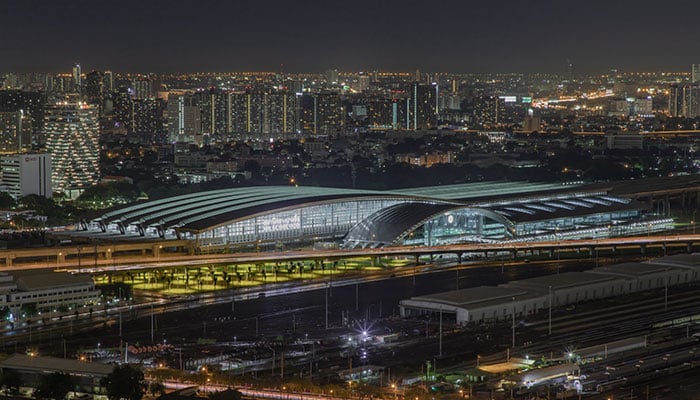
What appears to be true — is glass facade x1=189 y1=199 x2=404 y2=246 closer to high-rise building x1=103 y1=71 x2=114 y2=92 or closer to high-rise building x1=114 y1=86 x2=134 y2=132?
high-rise building x1=114 y1=86 x2=134 y2=132

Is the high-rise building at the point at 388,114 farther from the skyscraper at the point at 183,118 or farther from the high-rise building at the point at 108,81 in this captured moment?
the high-rise building at the point at 108,81

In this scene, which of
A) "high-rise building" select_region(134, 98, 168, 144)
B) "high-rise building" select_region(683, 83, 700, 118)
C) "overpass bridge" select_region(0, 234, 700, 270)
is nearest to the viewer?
"overpass bridge" select_region(0, 234, 700, 270)

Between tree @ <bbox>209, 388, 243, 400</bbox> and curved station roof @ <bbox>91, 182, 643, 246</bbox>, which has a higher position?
curved station roof @ <bbox>91, 182, 643, 246</bbox>

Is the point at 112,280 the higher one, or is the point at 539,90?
the point at 539,90

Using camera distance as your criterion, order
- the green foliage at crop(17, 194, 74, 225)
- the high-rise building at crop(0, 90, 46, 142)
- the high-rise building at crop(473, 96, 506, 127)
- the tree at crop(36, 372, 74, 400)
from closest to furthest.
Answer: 1. the tree at crop(36, 372, 74, 400)
2. the green foliage at crop(17, 194, 74, 225)
3. the high-rise building at crop(0, 90, 46, 142)
4. the high-rise building at crop(473, 96, 506, 127)

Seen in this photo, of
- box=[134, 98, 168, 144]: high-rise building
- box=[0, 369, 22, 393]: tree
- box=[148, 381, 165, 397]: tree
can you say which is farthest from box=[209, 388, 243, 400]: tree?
box=[134, 98, 168, 144]: high-rise building

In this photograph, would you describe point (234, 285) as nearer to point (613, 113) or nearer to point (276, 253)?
point (276, 253)

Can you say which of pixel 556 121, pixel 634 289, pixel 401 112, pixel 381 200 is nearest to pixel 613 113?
pixel 556 121

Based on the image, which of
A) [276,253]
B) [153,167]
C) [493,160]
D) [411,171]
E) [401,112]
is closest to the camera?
[276,253]
